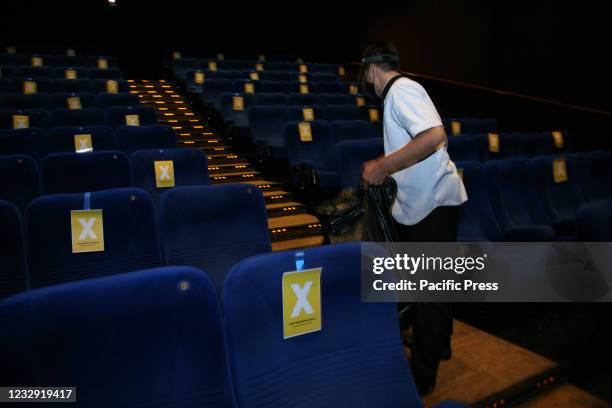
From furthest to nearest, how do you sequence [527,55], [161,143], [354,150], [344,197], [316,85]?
[316,85], [527,55], [161,143], [354,150], [344,197]

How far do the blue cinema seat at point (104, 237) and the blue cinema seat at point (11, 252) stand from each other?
0.03m

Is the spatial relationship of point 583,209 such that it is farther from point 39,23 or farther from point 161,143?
point 39,23

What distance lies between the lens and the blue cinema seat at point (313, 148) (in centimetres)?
286

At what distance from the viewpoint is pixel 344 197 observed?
1.23 m

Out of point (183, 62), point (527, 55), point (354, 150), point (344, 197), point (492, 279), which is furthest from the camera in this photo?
point (183, 62)

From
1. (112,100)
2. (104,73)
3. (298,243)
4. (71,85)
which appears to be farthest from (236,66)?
(298,243)

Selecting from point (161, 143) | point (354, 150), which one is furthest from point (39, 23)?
point (354, 150)

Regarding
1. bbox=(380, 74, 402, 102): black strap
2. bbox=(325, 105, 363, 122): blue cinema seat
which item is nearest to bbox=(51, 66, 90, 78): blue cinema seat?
bbox=(325, 105, 363, 122): blue cinema seat

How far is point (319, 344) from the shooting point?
76 centimetres

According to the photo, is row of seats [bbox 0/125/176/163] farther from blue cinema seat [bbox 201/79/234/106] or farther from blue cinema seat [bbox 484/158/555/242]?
blue cinema seat [bbox 484/158/555/242]

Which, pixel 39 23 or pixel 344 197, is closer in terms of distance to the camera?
pixel 344 197

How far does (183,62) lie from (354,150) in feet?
13.0

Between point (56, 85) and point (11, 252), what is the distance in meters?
3.07

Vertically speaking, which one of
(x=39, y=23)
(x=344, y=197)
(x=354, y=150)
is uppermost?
(x=39, y=23)
